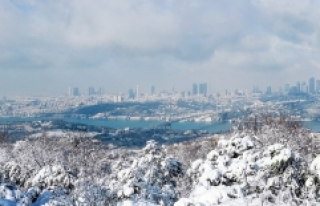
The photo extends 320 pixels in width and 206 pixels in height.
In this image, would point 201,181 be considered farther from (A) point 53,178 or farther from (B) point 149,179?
(A) point 53,178

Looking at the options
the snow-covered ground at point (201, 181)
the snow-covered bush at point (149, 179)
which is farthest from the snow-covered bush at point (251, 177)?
the snow-covered bush at point (149, 179)

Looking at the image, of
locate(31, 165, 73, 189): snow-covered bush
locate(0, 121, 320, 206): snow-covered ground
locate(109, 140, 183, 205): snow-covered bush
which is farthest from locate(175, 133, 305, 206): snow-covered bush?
locate(31, 165, 73, 189): snow-covered bush

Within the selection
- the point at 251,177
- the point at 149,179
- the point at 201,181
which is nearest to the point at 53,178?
the point at 149,179

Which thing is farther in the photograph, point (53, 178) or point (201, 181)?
point (53, 178)

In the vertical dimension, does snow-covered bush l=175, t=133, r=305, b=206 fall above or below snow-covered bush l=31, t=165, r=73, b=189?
above

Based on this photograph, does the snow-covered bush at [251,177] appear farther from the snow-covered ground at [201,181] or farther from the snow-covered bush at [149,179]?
the snow-covered bush at [149,179]

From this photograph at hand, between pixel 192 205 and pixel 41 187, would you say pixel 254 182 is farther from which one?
pixel 41 187

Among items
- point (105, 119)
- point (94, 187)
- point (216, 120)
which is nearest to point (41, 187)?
point (94, 187)

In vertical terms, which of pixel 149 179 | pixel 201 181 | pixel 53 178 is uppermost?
pixel 201 181

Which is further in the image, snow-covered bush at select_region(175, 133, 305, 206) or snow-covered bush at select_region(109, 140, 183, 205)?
snow-covered bush at select_region(109, 140, 183, 205)

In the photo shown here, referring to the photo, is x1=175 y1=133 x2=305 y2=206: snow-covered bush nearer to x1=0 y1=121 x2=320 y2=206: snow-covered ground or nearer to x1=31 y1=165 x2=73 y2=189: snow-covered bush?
x1=0 y1=121 x2=320 y2=206: snow-covered ground

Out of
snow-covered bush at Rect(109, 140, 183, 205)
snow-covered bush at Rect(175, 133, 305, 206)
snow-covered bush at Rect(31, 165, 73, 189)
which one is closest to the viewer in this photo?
snow-covered bush at Rect(175, 133, 305, 206)
